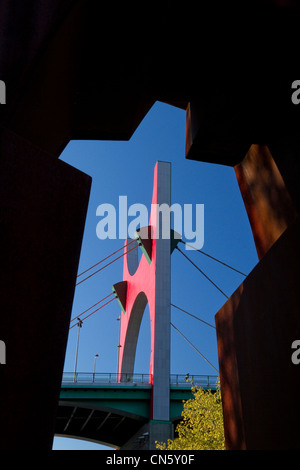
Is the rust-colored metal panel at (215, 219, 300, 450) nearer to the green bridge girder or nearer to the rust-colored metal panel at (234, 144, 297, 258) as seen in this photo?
the rust-colored metal panel at (234, 144, 297, 258)

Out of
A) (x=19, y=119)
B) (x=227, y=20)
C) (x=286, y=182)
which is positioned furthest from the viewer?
(x=286, y=182)

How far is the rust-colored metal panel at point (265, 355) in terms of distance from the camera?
2543mm

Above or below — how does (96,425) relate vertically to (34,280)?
above

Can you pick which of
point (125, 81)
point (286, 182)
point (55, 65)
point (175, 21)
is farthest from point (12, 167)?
point (286, 182)

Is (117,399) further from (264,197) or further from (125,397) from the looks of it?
(264,197)

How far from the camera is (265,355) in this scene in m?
2.88

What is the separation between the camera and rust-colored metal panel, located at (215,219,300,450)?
8.34 ft

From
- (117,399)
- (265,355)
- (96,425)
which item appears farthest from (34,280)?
(96,425)

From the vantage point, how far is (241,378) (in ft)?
10.7

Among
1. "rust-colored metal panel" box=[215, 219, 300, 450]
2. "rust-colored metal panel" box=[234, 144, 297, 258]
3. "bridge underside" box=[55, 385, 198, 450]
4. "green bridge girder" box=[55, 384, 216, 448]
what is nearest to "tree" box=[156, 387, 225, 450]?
"bridge underside" box=[55, 385, 198, 450]
